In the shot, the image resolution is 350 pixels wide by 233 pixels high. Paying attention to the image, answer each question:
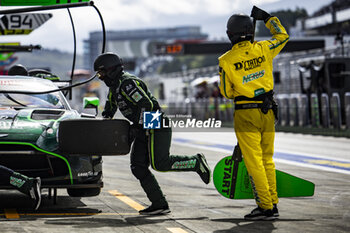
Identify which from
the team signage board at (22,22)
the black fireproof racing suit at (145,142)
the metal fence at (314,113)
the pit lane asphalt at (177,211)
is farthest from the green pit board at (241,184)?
the metal fence at (314,113)

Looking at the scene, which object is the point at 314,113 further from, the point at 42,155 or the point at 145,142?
the point at 42,155

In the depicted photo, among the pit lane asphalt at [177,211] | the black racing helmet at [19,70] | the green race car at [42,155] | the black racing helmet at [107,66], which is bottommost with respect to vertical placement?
the pit lane asphalt at [177,211]

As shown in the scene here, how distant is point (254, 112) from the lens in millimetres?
7688

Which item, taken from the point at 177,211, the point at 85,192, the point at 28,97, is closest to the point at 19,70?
the point at 28,97

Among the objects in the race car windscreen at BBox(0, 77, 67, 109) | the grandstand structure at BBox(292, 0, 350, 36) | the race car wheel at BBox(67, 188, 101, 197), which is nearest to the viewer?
the race car wheel at BBox(67, 188, 101, 197)

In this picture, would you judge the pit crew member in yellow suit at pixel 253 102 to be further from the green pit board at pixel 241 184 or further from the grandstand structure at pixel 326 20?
the grandstand structure at pixel 326 20

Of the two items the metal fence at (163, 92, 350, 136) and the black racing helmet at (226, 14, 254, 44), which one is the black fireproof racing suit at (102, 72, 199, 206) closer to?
the black racing helmet at (226, 14, 254, 44)

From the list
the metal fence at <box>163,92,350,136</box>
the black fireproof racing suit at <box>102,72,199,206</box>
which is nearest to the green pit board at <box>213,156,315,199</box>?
the black fireproof racing suit at <box>102,72,199,206</box>

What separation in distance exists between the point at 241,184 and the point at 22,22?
8.19 m

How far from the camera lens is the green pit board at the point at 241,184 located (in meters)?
8.14

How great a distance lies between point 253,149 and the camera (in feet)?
25.0

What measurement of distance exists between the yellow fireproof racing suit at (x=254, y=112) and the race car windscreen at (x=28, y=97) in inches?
106

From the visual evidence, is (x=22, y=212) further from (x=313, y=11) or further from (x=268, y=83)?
(x=313, y=11)

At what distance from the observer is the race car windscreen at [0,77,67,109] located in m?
9.44
